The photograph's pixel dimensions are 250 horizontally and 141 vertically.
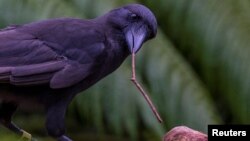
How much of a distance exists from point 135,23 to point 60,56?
16 cm

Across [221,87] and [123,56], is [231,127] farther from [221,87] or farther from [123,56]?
[221,87]

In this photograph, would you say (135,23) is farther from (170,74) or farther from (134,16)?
(170,74)

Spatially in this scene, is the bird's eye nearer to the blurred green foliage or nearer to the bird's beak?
the bird's beak

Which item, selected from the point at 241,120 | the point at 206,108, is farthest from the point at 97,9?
the point at 241,120

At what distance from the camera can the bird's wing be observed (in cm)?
132

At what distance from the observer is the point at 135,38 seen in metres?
1.30

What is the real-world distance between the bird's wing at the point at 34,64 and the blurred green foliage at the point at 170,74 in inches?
37.5

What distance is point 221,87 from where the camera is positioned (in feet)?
8.71

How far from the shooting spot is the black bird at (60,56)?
1322 mm

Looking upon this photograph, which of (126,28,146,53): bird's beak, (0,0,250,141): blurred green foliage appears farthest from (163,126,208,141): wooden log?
(0,0,250,141): blurred green foliage

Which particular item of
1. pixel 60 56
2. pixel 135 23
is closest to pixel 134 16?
pixel 135 23

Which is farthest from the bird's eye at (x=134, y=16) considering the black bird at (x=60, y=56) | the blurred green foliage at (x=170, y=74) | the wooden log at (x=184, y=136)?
the blurred green foliage at (x=170, y=74)

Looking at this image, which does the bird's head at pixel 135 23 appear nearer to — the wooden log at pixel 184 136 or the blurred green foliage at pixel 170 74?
the wooden log at pixel 184 136

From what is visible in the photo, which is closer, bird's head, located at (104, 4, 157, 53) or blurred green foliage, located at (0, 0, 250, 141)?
bird's head, located at (104, 4, 157, 53)
